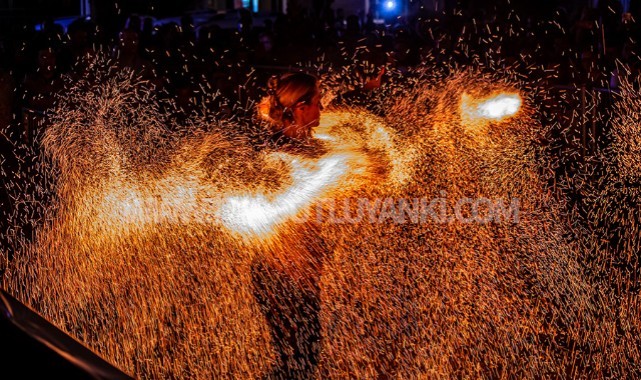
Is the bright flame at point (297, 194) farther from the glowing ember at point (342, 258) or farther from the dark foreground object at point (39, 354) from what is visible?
the dark foreground object at point (39, 354)

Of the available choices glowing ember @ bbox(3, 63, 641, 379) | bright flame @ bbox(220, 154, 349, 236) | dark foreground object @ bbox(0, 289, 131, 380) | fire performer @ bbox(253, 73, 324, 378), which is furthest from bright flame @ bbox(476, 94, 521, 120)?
dark foreground object @ bbox(0, 289, 131, 380)

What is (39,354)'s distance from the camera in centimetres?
233

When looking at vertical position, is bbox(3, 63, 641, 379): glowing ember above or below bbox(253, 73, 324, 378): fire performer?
below

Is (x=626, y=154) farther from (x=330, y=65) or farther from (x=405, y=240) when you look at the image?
(x=330, y=65)

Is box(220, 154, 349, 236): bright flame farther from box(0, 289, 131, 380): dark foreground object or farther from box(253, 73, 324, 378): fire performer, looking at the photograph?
box(0, 289, 131, 380): dark foreground object

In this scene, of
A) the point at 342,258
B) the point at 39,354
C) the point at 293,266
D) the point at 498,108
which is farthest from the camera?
the point at 498,108

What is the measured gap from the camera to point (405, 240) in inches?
254

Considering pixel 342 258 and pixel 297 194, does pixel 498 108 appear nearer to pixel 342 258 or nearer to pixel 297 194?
pixel 342 258

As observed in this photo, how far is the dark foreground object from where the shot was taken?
229 cm

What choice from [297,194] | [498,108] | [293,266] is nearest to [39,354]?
[293,266]

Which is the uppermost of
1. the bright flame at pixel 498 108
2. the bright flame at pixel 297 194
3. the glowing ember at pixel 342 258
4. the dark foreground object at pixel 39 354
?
the dark foreground object at pixel 39 354

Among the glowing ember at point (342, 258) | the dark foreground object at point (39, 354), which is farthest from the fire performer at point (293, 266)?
the dark foreground object at point (39, 354)

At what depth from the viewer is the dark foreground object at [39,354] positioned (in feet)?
7.52

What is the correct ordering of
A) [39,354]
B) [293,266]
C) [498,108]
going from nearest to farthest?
[39,354] → [293,266] → [498,108]
